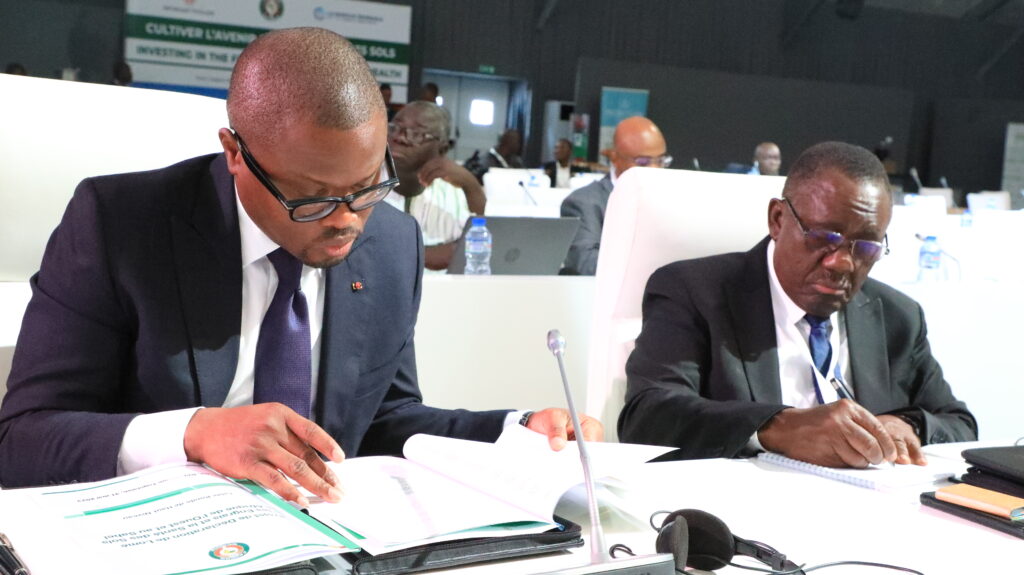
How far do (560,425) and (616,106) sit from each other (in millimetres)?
12682

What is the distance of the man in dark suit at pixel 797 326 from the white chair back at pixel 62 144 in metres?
0.91

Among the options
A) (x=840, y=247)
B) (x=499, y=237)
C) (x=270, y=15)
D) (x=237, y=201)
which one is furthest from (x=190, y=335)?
(x=270, y=15)

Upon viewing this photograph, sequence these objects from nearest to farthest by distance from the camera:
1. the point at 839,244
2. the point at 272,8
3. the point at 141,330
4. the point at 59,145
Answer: the point at 141,330, the point at 59,145, the point at 839,244, the point at 272,8

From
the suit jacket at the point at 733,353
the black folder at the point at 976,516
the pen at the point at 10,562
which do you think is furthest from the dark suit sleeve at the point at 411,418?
the pen at the point at 10,562

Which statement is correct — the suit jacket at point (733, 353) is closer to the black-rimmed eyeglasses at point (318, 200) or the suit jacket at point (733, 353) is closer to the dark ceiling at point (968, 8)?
the black-rimmed eyeglasses at point (318, 200)

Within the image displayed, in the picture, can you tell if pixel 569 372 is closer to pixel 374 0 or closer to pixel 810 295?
pixel 810 295

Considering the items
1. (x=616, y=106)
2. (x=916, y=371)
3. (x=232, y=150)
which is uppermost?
(x=616, y=106)

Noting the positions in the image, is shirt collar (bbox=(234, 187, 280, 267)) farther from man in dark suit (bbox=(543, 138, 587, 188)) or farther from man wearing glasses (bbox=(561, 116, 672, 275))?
man in dark suit (bbox=(543, 138, 587, 188))

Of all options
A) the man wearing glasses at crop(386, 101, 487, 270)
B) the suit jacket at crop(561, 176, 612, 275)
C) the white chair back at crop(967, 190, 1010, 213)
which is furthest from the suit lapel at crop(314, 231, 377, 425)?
the white chair back at crop(967, 190, 1010, 213)

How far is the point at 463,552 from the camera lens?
3.22 ft

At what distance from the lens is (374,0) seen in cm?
1192

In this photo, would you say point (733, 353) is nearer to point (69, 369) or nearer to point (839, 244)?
point (839, 244)

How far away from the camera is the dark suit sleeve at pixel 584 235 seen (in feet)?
14.2

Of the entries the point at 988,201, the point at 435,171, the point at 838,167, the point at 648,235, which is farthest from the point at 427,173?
the point at 988,201
